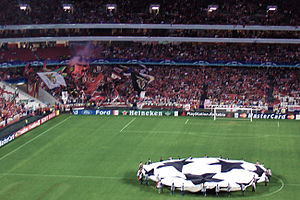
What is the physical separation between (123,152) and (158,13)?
30.8 metres

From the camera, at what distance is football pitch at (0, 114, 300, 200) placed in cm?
3397

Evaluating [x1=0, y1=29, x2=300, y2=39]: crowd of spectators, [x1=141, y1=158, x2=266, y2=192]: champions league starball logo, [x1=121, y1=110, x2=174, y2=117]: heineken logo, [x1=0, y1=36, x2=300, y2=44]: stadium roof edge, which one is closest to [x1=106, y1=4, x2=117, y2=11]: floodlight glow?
[x1=0, y1=29, x2=300, y2=39]: crowd of spectators

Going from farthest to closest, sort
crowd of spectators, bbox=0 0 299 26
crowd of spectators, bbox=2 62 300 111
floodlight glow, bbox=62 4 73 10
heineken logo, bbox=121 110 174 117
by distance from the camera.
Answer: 1. floodlight glow, bbox=62 4 73 10
2. crowd of spectators, bbox=0 0 299 26
3. crowd of spectators, bbox=2 62 300 111
4. heineken logo, bbox=121 110 174 117

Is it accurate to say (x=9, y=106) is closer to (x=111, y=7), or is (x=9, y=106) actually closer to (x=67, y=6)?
(x=67, y=6)

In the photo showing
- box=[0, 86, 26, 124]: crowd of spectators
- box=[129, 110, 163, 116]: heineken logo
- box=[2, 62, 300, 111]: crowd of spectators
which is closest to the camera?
box=[0, 86, 26, 124]: crowd of spectators

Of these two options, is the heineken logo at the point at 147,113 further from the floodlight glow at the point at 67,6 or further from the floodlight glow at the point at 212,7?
the floodlight glow at the point at 67,6

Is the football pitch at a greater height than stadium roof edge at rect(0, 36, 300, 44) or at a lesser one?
lesser

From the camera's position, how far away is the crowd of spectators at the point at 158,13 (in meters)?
66.5

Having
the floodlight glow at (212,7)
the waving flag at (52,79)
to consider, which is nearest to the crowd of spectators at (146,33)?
the floodlight glow at (212,7)

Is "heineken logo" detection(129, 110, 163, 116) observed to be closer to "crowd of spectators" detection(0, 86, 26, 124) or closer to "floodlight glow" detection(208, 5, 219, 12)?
"crowd of spectators" detection(0, 86, 26, 124)

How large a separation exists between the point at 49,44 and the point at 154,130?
2860 centimetres

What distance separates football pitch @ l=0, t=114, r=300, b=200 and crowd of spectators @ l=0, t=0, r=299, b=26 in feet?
54.0

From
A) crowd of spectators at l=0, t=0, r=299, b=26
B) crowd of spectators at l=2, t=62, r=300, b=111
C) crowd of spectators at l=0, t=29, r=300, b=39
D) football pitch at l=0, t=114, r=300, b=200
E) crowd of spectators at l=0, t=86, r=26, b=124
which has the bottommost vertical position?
football pitch at l=0, t=114, r=300, b=200

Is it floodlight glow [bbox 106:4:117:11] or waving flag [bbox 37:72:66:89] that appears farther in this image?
floodlight glow [bbox 106:4:117:11]
